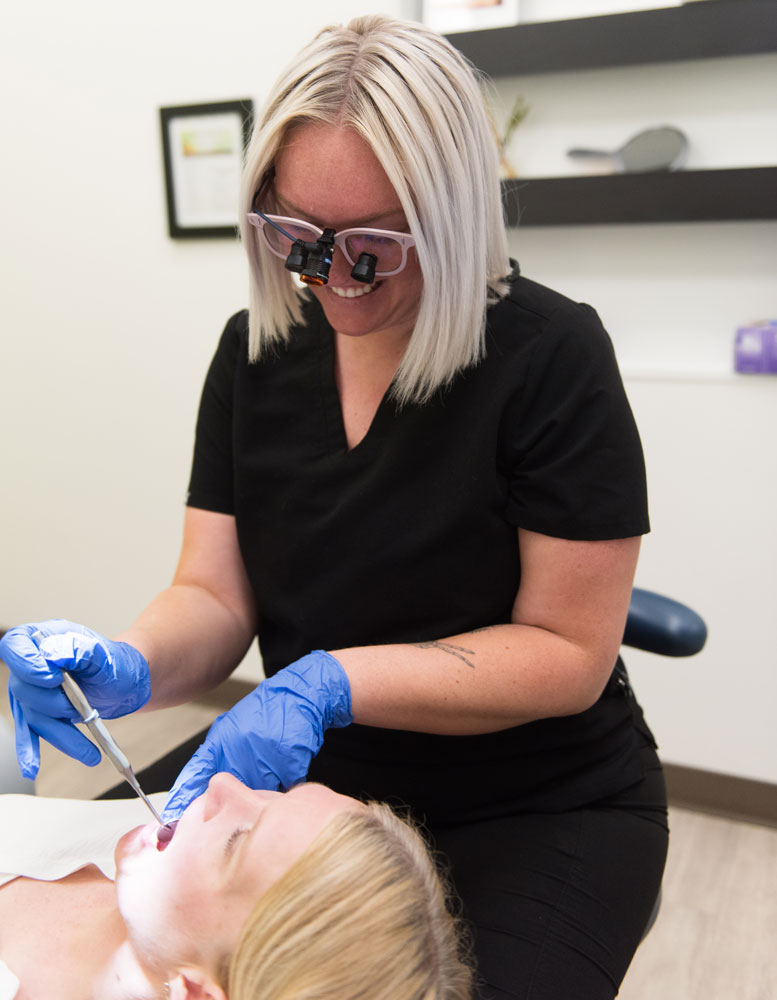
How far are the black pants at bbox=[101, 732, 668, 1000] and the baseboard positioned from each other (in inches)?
45.6

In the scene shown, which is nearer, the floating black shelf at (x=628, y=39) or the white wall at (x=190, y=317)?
the floating black shelf at (x=628, y=39)

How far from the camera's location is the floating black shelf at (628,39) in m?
1.77

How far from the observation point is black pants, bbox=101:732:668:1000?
3.13ft

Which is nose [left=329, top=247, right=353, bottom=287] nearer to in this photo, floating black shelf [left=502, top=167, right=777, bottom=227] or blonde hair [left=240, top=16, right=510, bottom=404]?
blonde hair [left=240, top=16, right=510, bottom=404]

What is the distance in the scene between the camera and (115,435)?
273 cm

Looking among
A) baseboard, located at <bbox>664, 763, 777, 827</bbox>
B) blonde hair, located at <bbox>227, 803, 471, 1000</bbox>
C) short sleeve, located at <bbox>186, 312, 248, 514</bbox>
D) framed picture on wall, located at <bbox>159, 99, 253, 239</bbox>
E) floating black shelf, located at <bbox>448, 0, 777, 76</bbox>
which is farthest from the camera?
framed picture on wall, located at <bbox>159, 99, 253, 239</bbox>

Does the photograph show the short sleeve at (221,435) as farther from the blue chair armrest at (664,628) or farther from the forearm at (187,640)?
the blue chair armrest at (664,628)

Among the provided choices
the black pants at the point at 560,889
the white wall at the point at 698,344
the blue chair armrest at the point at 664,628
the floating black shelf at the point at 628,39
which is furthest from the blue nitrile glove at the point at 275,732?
the floating black shelf at the point at 628,39

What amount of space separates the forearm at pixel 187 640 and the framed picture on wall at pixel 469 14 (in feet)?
4.73

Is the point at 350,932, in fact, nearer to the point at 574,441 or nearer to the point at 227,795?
the point at 227,795

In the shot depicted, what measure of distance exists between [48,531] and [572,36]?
6.96 feet

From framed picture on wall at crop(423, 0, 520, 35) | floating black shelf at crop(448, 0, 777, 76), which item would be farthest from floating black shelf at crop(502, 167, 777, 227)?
framed picture on wall at crop(423, 0, 520, 35)

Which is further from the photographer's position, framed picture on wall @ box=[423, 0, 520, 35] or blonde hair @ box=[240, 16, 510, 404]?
framed picture on wall @ box=[423, 0, 520, 35]

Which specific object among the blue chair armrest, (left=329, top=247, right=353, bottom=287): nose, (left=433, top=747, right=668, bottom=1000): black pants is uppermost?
(left=329, top=247, right=353, bottom=287): nose
